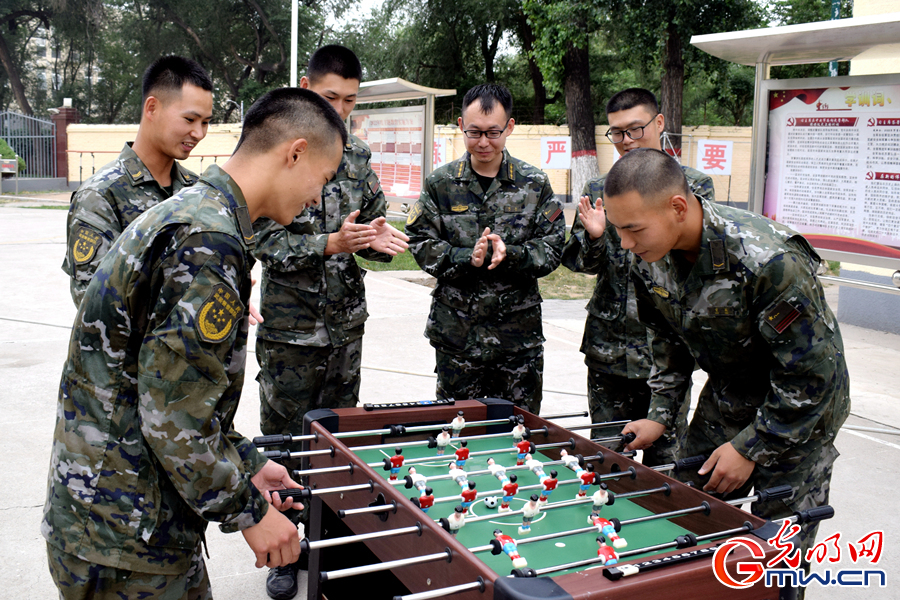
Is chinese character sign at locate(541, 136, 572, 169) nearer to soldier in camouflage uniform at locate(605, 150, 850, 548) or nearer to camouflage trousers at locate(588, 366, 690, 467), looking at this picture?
camouflage trousers at locate(588, 366, 690, 467)

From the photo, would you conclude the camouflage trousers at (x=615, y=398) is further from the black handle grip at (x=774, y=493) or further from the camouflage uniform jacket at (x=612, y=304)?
the black handle grip at (x=774, y=493)

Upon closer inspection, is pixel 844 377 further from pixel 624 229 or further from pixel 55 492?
pixel 55 492

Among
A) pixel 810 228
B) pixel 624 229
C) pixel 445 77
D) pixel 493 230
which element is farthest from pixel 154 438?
pixel 445 77

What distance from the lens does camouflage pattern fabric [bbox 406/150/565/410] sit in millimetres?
3438

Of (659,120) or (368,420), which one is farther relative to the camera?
(659,120)

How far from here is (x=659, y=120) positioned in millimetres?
3562

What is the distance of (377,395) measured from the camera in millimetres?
4984

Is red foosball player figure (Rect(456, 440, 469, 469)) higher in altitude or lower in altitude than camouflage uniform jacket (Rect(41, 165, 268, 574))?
lower

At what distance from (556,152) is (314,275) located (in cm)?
1634

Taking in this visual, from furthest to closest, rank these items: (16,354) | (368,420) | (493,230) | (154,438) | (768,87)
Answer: (16,354) < (768,87) < (493,230) < (368,420) < (154,438)

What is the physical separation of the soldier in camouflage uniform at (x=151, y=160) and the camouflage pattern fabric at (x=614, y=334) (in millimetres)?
1693

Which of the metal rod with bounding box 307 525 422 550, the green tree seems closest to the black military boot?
the metal rod with bounding box 307 525 422 550

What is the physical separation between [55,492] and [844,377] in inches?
82.9

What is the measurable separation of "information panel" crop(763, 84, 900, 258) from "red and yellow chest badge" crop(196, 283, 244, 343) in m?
4.81
